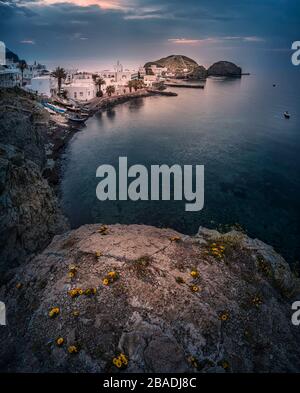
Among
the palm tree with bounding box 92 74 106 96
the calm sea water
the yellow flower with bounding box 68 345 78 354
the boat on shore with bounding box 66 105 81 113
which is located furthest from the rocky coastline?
the palm tree with bounding box 92 74 106 96

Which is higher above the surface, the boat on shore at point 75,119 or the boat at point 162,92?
the boat at point 162,92

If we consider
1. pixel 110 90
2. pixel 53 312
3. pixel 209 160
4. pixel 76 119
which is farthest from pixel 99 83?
pixel 53 312

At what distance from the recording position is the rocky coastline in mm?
10039

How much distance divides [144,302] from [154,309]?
0.55 metres

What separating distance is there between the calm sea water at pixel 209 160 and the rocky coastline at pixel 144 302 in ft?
46.8

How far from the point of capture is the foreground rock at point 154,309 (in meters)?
10.0

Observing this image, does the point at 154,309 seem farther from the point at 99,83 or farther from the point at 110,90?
the point at 110,90

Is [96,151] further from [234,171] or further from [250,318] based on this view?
[250,318]

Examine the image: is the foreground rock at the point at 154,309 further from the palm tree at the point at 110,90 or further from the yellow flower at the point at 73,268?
the palm tree at the point at 110,90

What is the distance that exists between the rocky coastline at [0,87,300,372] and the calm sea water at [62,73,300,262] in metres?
14.3

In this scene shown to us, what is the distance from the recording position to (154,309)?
1141cm

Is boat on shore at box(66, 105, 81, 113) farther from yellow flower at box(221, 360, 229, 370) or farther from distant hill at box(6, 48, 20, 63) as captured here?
distant hill at box(6, 48, 20, 63)

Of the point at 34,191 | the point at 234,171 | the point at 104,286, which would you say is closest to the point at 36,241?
the point at 34,191

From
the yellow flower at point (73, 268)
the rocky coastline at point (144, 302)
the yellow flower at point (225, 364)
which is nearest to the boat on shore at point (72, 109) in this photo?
the rocky coastline at point (144, 302)
